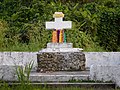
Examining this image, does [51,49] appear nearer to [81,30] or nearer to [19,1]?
[81,30]

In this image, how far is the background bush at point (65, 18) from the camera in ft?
52.5

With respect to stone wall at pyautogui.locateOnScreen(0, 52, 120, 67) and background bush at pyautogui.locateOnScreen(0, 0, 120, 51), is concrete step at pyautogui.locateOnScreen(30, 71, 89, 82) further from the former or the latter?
background bush at pyautogui.locateOnScreen(0, 0, 120, 51)

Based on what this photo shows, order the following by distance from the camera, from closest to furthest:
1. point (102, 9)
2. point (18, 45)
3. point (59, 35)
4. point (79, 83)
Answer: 1. point (79, 83)
2. point (59, 35)
3. point (18, 45)
4. point (102, 9)

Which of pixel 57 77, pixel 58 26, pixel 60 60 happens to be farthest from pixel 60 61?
pixel 58 26

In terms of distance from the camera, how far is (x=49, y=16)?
16953mm

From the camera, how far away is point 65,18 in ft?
56.4

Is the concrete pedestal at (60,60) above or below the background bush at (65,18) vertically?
below

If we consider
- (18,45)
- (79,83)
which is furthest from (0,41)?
(79,83)

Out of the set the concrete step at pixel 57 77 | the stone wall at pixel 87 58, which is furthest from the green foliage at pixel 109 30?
the concrete step at pixel 57 77

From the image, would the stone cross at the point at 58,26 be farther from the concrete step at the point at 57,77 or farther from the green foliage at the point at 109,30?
the green foliage at the point at 109,30

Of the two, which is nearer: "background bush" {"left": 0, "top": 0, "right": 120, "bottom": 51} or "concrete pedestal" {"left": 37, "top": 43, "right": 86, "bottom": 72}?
"concrete pedestal" {"left": 37, "top": 43, "right": 86, "bottom": 72}

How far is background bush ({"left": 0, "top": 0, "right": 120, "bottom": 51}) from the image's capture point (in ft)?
52.5

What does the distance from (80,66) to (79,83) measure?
220cm

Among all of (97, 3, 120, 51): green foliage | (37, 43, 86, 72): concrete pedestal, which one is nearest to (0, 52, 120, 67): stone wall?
(37, 43, 86, 72): concrete pedestal
